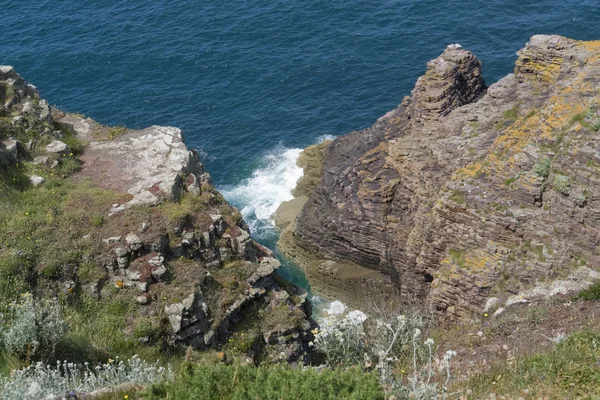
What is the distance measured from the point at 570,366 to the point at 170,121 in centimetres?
6326

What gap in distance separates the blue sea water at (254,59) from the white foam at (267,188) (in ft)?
0.51

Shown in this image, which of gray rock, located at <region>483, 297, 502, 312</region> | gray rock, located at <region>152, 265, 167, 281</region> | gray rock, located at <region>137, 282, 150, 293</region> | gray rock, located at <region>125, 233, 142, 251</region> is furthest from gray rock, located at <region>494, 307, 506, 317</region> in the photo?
gray rock, located at <region>125, 233, 142, 251</region>

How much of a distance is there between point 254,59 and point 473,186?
50.0 m

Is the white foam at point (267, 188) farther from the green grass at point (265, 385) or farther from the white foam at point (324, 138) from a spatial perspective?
the green grass at point (265, 385)

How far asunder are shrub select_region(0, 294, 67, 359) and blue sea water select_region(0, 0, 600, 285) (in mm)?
41569

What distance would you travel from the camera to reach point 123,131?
39.4 meters

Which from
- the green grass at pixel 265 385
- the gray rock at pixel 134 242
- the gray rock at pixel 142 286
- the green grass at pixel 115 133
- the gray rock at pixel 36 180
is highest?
the green grass at pixel 265 385

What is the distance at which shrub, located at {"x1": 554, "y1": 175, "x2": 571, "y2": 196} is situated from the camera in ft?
123

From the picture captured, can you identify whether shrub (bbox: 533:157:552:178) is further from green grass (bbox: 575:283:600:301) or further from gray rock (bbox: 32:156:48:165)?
gray rock (bbox: 32:156:48:165)

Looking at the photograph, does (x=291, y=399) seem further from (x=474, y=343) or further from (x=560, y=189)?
(x=560, y=189)

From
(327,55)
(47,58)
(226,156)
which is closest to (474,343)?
(226,156)

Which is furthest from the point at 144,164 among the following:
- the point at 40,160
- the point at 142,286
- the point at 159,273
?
the point at 142,286

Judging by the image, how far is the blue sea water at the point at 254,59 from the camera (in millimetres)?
75500

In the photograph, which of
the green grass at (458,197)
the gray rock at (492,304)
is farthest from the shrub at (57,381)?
the green grass at (458,197)
